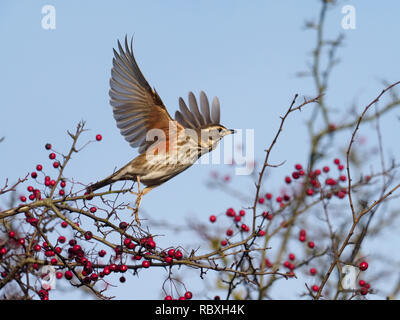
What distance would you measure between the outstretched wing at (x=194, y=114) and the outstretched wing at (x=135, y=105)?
90 mm

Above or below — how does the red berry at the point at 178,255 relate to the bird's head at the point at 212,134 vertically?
below

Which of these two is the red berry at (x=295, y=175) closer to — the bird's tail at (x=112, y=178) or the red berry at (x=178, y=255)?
the bird's tail at (x=112, y=178)

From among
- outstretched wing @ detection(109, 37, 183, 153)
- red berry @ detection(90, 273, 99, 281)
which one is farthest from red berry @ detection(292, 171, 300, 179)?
red berry @ detection(90, 273, 99, 281)

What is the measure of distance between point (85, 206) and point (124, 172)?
1.48 m

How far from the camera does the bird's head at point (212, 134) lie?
485 centimetres

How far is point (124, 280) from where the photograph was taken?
371 centimetres

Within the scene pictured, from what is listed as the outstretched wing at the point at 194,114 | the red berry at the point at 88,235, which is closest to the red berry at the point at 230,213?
the outstretched wing at the point at 194,114

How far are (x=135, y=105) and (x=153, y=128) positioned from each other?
28 centimetres

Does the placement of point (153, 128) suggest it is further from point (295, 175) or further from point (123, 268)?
point (123, 268)

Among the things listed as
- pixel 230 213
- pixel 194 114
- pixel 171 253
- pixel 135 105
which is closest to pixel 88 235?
pixel 171 253

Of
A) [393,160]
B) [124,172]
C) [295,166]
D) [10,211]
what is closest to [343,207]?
[295,166]

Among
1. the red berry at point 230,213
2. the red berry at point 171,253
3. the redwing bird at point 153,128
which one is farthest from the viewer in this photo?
the red berry at point 230,213

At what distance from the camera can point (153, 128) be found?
4973 mm

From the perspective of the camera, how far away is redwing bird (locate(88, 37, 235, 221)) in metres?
4.72
